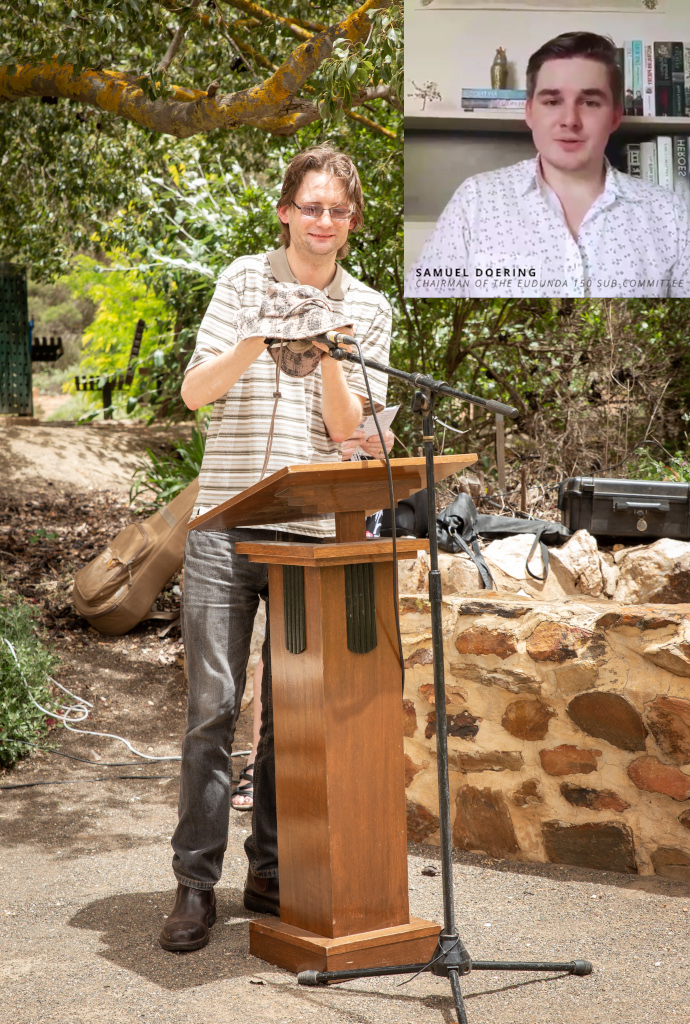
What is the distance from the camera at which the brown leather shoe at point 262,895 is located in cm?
274

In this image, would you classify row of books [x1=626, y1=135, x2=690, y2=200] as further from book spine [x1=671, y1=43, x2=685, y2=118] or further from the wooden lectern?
the wooden lectern

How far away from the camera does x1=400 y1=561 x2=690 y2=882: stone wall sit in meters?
3.07

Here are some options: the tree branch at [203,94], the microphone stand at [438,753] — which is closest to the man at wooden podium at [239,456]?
the microphone stand at [438,753]

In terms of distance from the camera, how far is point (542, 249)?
5.38 m

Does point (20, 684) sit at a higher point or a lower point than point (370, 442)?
lower

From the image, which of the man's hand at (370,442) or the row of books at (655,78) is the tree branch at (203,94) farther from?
the man's hand at (370,442)

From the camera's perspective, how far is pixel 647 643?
10.1ft

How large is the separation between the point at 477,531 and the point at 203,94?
9.67ft

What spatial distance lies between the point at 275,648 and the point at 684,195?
4.20 m

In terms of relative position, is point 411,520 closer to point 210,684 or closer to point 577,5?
point 210,684

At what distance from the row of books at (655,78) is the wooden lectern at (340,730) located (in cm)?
405

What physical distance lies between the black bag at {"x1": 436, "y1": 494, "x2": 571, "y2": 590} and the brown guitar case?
1835 millimetres

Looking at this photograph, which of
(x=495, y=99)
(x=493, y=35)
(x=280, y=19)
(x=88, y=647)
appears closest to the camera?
(x=493, y=35)

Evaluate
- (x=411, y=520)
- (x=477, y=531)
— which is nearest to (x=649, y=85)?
(x=477, y=531)
